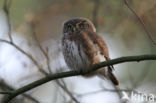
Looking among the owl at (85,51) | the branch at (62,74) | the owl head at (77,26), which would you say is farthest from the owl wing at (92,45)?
the branch at (62,74)

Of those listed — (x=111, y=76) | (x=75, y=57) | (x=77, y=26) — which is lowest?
(x=111, y=76)

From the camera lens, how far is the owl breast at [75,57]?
4872 mm

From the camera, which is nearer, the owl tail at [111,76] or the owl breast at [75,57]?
the owl breast at [75,57]

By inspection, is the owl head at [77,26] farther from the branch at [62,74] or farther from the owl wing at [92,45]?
the branch at [62,74]

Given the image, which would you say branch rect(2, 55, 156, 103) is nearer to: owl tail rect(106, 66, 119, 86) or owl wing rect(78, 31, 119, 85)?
owl wing rect(78, 31, 119, 85)

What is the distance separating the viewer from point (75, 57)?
4.95 meters

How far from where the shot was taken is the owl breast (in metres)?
4.87

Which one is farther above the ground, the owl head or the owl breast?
the owl head

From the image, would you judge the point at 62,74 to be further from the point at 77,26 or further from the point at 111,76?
the point at 77,26

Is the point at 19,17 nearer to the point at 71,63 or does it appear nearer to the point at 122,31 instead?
the point at 122,31

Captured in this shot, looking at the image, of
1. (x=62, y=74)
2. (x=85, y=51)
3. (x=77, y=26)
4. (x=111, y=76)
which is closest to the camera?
(x=62, y=74)

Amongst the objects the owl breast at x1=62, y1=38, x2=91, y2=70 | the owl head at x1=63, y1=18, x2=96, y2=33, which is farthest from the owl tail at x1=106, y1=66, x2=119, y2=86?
the owl head at x1=63, y1=18, x2=96, y2=33

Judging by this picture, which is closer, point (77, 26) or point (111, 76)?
point (111, 76)

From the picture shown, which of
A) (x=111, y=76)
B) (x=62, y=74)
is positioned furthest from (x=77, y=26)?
(x=62, y=74)
